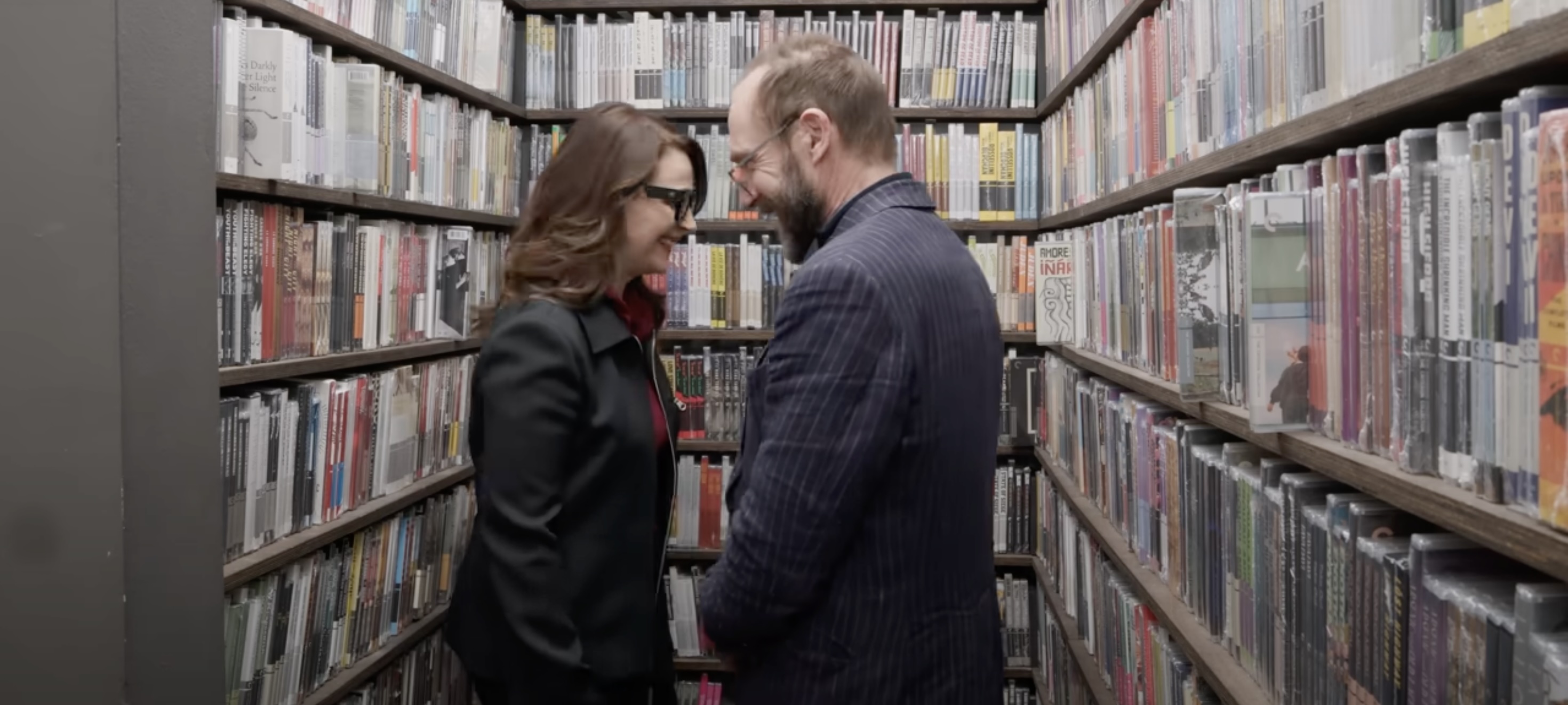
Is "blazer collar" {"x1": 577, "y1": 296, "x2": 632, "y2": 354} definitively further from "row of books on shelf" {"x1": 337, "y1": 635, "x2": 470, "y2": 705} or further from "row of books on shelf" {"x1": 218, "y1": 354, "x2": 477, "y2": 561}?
"row of books on shelf" {"x1": 337, "y1": 635, "x2": 470, "y2": 705}

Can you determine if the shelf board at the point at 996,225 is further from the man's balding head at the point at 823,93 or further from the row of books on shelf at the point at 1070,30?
the man's balding head at the point at 823,93

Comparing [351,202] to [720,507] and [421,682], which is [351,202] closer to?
[421,682]

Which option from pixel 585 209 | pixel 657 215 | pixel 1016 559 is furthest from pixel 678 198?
pixel 1016 559

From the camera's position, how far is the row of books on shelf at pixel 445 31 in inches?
92.3

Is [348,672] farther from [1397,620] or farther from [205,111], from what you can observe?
[1397,620]

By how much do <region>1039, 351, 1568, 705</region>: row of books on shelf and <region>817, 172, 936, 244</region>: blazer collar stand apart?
524 mm

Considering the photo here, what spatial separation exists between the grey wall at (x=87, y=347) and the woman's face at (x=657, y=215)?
684mm

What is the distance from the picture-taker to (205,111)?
1.57 m

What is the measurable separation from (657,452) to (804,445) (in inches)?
27.5

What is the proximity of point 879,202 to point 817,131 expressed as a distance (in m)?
0.13

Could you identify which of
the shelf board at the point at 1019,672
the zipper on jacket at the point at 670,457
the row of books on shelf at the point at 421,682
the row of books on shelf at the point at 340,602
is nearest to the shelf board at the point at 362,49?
the zipper on jacket at the point at 670,457

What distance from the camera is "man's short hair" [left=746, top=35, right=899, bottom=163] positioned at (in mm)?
1395

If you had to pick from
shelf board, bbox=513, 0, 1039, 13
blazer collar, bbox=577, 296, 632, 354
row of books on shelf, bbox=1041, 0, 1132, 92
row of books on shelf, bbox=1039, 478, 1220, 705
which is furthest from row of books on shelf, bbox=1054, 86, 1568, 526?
shelf board, bbox=513, 0, 1039, 13

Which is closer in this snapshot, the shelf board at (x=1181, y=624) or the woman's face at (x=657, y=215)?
the shelf board at (x=1181, y=624)
